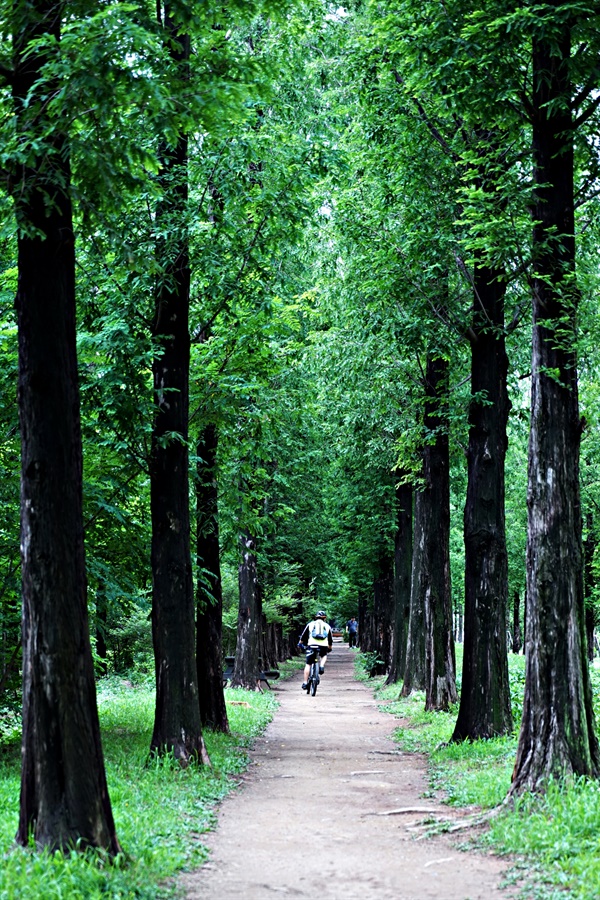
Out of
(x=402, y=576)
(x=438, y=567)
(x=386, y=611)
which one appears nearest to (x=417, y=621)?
(x=438, y=567)

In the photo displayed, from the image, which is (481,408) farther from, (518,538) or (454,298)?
(518,538)

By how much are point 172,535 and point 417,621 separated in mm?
12193

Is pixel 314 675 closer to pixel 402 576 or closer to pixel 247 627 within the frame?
pixel 247 627

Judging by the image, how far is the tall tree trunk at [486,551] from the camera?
45.0 ft

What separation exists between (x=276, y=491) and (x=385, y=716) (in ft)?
32.3

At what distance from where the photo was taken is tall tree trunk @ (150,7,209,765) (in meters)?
12.2

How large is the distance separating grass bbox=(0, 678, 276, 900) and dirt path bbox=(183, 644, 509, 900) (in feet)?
0.74

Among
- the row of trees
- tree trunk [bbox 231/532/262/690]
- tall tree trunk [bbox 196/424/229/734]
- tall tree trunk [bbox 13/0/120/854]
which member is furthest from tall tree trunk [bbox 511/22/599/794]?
tree trunk [bbox 231/532/262/690]

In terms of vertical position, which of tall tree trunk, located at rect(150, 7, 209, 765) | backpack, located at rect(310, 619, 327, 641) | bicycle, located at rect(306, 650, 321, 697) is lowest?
bicycle, located at rect(306, 650, 321, 697)

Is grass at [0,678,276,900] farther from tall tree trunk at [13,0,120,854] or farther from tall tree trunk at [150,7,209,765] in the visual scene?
tall tree trunk at [150,7,209,765]

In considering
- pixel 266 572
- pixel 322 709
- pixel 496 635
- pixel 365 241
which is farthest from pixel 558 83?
pixel 266 572

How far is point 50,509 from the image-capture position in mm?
6992

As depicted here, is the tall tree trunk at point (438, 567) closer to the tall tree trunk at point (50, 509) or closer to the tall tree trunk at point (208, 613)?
the tall tree trunk at point (208, 613)

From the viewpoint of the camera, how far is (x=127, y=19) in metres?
6.46
